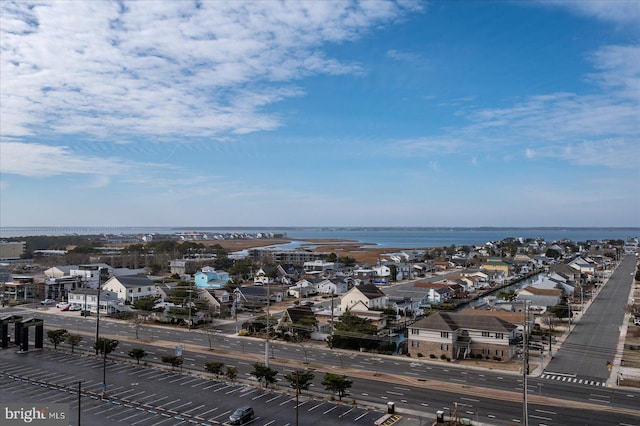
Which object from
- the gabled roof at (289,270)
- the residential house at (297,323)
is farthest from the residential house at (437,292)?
the gabled roof at (289,270)

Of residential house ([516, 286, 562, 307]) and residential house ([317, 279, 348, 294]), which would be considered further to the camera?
residential house ([317, 279, 348, 294])

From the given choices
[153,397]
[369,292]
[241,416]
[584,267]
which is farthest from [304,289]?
[584,267]

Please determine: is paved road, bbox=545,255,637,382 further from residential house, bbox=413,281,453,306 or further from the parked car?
the parked car

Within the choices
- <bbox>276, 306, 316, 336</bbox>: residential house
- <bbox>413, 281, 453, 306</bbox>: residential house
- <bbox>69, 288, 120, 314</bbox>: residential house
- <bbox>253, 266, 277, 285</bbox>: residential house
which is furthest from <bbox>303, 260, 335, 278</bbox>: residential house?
<bbox>276, 306, 316, 336</bbox>: residential house

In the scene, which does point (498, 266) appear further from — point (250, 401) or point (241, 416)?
point (241, 416)

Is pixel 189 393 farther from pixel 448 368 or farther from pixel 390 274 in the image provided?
pixel 390 274

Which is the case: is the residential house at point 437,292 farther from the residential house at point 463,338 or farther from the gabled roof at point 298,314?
the residential house at point 463,338
